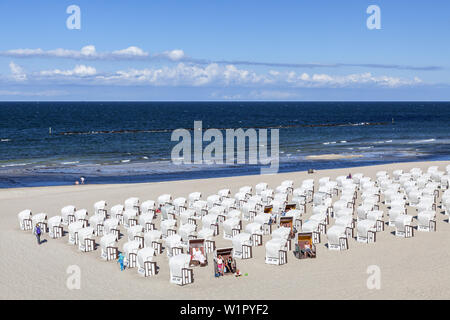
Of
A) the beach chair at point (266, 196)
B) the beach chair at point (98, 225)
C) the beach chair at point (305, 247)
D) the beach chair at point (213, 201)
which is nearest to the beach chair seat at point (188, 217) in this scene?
the beach chair at point (213, 201)

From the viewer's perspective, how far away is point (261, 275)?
1622 centimetres

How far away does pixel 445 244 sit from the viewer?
61.3 ft

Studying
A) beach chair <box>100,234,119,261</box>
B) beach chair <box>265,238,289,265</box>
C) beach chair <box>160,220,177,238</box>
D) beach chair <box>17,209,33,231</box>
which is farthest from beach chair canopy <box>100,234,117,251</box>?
beach chair <box>17,209,33,231</box>

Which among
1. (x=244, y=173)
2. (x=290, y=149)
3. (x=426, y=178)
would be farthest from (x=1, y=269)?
(x=290, y=149)

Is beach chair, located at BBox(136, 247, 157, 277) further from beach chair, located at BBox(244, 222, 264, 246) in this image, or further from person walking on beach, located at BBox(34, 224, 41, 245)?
person walking on beach, located at BBox(34, 224, 41, 245)

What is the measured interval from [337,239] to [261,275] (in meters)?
3.76

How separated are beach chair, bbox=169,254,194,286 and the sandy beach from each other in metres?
0.24

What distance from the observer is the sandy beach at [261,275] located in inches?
578

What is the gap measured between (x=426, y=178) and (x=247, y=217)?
39.5 feet

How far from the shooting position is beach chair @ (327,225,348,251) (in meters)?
18.4

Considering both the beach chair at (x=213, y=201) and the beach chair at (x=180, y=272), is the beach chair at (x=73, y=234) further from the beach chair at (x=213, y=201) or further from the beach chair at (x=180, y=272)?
the beach chair at (x=213, y=201)

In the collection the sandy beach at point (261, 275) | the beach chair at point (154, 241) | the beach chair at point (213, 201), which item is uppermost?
the beach chair at point (213, 201)

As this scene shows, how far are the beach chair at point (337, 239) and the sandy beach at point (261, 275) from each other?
30 cm
